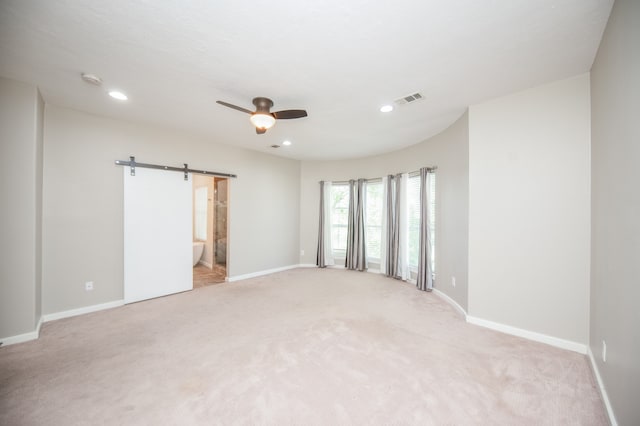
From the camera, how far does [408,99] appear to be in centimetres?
278

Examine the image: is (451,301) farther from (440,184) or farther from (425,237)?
(440,184)

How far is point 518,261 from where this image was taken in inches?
104

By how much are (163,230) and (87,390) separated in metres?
2.44

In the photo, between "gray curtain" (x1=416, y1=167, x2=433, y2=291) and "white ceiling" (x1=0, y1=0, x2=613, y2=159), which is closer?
"white ceiling" (x1=0, y1=0, x2=613, y2=159)

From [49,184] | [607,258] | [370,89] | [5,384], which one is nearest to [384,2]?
[370,89]

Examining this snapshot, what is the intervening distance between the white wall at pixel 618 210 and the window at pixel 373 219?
362 centimetres

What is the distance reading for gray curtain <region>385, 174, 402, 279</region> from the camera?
493 centimetres

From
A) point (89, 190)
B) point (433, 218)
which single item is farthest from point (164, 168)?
point (433, 218)

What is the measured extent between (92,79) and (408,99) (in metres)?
3.31

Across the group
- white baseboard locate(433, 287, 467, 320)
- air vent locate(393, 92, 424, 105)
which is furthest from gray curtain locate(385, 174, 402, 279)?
air vent locate(393, 92, 424, 105)

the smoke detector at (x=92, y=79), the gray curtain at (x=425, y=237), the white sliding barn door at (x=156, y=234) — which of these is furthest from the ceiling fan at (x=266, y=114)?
the gray curtain at (x=425, y=237)

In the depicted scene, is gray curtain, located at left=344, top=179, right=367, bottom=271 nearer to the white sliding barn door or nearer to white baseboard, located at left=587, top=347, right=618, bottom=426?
the white sliding barn door

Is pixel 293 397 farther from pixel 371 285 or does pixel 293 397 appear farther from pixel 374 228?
pixel 374 228

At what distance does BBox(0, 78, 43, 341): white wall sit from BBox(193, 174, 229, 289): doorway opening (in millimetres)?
3060
